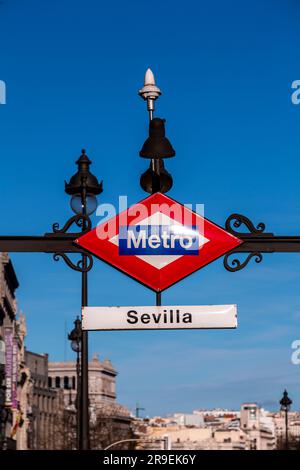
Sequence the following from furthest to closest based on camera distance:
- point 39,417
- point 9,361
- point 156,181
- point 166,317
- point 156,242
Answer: point 39,417 < point 9,361 < point 156,181 < point 156,242 < point 166,317

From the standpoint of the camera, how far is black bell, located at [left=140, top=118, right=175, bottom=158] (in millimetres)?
9031

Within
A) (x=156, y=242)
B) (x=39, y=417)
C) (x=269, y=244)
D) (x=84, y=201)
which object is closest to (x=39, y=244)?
(x=156, y=242)

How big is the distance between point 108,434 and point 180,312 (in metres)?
149

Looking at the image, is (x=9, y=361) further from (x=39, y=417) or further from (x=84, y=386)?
(x=84, y=386)

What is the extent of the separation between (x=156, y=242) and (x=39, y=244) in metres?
1.17

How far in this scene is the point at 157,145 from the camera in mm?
9062

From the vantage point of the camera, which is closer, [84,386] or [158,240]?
[158,240]

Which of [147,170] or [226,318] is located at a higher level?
[147,170]

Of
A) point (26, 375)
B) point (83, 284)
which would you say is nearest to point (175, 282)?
point (83, 284)

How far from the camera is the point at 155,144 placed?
907cm

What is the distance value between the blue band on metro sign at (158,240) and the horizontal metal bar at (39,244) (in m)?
0.60

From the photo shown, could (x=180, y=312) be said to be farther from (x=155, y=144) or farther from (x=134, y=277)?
(x=155, y=144)

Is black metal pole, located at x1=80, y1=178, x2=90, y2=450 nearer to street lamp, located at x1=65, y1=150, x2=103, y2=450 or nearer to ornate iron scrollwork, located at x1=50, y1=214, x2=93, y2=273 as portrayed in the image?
street lamp, located at x1=65, y1=150, x2=103, y2=450
